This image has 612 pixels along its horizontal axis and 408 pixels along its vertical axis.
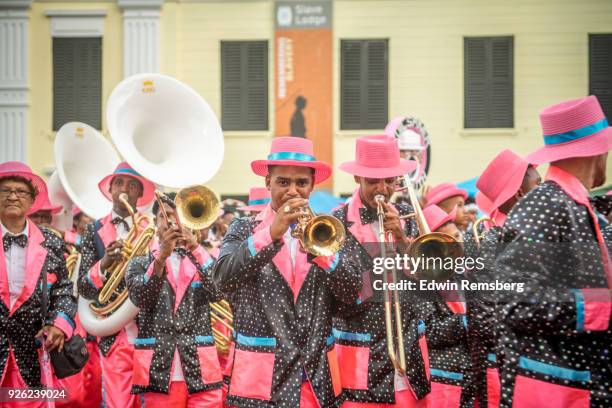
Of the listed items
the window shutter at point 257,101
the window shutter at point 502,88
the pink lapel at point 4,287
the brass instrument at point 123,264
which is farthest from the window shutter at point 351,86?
the pink lapel at point 4,287

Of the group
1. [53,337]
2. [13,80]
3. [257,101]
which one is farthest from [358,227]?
[13,80]

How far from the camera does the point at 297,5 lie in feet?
61.9

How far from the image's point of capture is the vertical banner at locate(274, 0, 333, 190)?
18.9 meters

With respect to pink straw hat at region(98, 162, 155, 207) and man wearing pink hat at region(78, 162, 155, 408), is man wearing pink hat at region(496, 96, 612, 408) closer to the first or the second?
man wearing pink hat at region(78, 162, 155, 408)

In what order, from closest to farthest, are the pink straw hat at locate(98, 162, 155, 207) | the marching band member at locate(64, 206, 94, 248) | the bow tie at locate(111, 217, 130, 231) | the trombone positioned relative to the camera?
1. the trombone
2. the bow tie at locate(111, 217, 130, 231)
3. the pink straw hat at locate(98, 162, 155, 207)
4. the marching band member at locate(64, 206, 94, 248)

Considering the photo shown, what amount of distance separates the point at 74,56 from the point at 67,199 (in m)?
8.46

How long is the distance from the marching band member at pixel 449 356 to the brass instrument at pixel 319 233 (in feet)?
4.46

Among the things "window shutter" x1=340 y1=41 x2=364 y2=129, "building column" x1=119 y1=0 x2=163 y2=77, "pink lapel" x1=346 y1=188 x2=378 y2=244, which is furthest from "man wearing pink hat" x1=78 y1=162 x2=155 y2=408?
"window shutter" x1=340 y1=41 x2=364 y2=129

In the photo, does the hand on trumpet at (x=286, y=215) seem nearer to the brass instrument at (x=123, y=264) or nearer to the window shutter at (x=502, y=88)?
the brass instrument at (x=123, y=264)

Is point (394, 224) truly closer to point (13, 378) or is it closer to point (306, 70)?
point (13, 378)

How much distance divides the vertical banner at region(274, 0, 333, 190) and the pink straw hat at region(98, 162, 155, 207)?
10.3 m

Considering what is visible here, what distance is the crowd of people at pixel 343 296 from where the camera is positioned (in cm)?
386

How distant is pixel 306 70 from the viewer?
19.1m

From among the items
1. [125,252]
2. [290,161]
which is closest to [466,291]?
[290,161]
